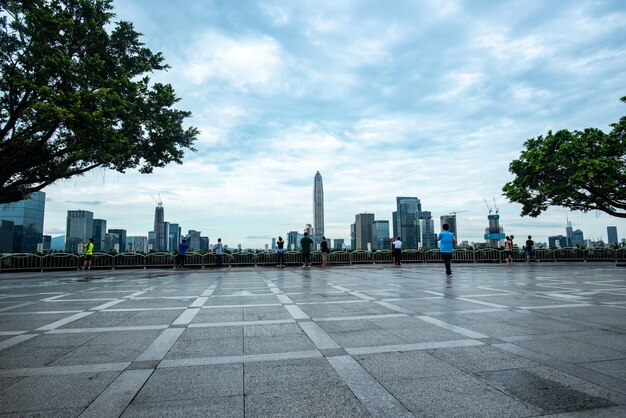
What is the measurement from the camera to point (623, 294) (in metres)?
8.52

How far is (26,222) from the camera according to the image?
93.4m

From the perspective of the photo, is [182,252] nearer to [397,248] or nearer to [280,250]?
[280,250]

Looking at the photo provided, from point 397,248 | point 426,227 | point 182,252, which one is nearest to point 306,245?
point 397,248

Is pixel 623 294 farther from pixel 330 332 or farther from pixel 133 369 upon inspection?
pixel 133 369

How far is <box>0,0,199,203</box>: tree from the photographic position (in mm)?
14844

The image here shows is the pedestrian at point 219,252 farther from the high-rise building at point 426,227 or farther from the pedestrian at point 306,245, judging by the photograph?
the high-rise building at point 426,227

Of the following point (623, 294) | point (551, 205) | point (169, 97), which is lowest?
point (623, 294)

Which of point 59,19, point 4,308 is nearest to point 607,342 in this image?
point 4,308

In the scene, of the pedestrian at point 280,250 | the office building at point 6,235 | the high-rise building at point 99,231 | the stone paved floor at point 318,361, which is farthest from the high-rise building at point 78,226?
the stone paved floor at point 318,361

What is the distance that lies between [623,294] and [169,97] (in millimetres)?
21064

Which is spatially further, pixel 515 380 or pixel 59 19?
pixel 59 19

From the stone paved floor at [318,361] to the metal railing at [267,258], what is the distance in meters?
17.8

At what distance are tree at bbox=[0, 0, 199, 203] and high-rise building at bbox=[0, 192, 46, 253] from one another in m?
82.5

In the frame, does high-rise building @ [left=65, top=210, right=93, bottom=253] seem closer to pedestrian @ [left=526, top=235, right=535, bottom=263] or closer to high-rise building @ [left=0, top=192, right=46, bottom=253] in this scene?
high-rise building @ [left=0, top=192, right=46, bottom=253]
